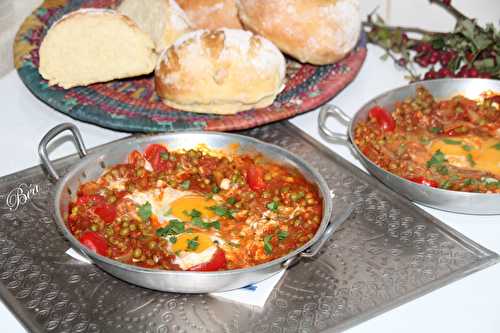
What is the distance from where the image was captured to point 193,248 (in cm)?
187

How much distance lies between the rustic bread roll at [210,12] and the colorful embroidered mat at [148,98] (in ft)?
1.06

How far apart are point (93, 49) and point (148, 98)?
0.99ft

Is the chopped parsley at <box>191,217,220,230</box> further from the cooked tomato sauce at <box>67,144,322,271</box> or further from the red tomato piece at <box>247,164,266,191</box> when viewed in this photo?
the red tomato piece at <box>247,164,266,191</box>

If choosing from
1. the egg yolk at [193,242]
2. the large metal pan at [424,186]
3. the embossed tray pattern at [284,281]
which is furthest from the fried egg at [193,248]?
the large metal pan at [424,186]

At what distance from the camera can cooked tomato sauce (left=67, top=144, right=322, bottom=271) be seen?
1878 millimetres

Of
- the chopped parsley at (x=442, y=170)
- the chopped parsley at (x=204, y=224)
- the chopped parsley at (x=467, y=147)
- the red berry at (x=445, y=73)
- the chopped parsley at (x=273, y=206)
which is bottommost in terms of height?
the chopped parsley at (x=204, y=224)

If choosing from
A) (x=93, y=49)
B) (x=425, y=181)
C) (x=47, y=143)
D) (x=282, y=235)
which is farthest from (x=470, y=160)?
(x=93, y=49)

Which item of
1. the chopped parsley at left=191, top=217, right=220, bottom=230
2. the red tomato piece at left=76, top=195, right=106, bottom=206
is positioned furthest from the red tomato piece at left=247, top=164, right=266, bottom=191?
the red tomato piece at left=76, top=195, right=106, bottom=206

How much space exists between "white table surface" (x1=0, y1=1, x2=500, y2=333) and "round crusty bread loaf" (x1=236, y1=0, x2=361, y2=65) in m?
0.25

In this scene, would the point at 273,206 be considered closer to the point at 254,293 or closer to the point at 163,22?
the point at 254,293

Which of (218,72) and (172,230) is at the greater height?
(218,72)

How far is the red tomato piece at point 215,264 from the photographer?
5.98 ft

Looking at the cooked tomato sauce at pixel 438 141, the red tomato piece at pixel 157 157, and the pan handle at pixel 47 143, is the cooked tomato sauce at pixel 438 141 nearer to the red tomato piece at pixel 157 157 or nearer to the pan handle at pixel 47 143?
the red tomato piece at pixel 157 157

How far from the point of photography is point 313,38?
2822mm
